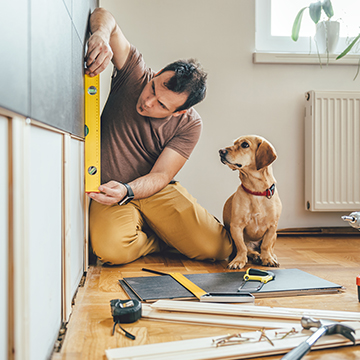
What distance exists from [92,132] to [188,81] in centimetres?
49

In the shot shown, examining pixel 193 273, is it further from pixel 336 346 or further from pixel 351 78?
pixel 351 78

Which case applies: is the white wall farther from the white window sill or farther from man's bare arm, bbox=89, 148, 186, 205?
man's bare arm, bbox=89, 148, 186, 205

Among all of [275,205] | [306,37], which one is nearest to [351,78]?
[306,37]

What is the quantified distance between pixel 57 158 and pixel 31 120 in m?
0.27

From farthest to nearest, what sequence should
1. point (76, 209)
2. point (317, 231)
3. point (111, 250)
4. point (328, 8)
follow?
point (317, 231) < point (328, 8) < point (111, 250) < point (76, 209)

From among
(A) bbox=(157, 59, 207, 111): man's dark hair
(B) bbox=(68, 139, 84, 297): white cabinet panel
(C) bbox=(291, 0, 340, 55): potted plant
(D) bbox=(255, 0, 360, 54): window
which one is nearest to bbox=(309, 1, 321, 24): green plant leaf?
(C) bbox=(291, 0, 340, 55): potted plant

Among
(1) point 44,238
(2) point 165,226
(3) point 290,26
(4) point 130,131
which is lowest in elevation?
(2) point 165,226

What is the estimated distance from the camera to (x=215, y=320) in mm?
970

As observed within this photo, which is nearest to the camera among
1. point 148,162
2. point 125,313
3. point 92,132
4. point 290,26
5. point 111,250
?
point 125,313

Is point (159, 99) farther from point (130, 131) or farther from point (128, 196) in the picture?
point (128, 196)

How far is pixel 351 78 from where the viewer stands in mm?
2570

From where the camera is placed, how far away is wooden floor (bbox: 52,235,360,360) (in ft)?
2.79

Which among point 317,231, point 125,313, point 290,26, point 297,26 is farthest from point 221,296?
point 290,26

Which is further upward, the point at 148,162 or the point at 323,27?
the point at 323,27
